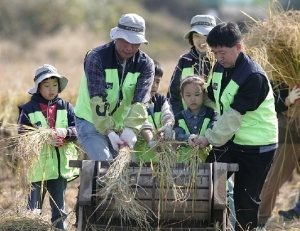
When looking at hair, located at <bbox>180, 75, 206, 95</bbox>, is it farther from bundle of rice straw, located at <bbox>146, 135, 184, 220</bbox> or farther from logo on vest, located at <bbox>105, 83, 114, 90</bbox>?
bundle of rice straw, located at <bbox>146, 135, 184, 220</bbox>

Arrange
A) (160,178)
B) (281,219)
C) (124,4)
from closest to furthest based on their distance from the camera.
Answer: (160,178) → (281,219) → (124,4)

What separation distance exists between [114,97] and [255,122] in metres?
1.17

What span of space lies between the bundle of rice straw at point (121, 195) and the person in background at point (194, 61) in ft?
4.75

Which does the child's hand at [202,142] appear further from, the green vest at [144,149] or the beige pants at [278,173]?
the beige pants at [278,173]

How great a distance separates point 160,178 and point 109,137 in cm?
71

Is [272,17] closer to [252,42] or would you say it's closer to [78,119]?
[252,42]

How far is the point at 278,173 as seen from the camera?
27.3 feet

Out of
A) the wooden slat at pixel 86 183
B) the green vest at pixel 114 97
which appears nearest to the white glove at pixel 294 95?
the green vest at pixel 114 97

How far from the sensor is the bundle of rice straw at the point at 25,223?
6.40 meters

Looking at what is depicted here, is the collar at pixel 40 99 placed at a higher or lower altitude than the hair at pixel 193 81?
lower

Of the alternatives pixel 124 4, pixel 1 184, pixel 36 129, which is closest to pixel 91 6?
pixel 124 4

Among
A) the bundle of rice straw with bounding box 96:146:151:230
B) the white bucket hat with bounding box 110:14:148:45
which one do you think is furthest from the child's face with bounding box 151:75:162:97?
the bundle of rice straw with bounding box 96:146:151:230

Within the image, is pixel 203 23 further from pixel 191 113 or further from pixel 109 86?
pixel 109 86

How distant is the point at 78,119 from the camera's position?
6.78 meters
